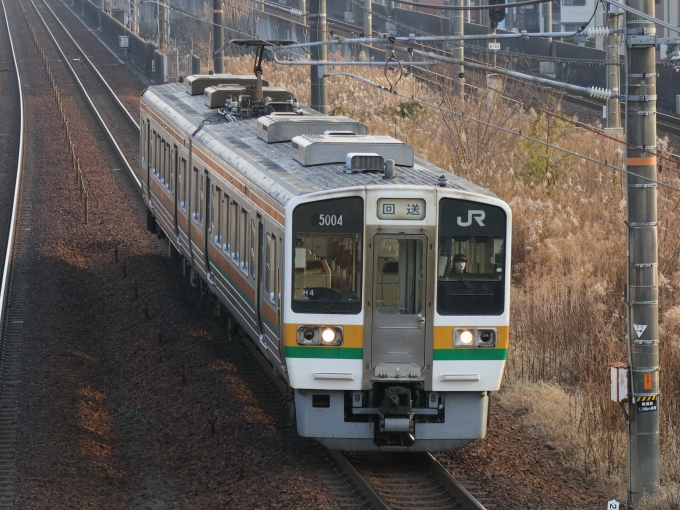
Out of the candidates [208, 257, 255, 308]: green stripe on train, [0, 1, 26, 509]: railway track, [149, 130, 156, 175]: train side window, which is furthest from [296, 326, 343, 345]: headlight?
[149, 130, 156, 175]: train side window

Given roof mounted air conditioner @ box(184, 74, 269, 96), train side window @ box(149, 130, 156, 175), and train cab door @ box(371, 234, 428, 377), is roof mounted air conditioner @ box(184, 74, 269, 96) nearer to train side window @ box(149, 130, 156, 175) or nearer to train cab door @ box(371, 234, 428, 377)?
train side window @ box(149, 130, 156, 175)

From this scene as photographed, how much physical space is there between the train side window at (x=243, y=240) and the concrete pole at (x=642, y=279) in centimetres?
398

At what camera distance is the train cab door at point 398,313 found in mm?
9234

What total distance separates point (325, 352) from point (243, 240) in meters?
2.51

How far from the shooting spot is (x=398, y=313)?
9297 mm

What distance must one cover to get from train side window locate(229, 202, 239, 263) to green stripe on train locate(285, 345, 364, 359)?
2.66 m

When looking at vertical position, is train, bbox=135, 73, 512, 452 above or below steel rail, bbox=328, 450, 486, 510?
above

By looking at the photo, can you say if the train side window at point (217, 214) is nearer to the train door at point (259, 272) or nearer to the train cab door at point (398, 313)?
the train door at point (259, 272)

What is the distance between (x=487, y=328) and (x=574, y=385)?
2694mm

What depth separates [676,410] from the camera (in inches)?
409

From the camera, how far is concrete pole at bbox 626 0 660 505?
27.9ft

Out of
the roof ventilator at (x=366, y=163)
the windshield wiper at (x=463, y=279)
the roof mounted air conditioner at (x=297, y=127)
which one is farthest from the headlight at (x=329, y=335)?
the roof mounted air conditioner at (x=297, y=127)

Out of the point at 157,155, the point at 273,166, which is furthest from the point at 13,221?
the point at 273,166

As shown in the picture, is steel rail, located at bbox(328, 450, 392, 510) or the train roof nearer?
steel rail, located at bbox(328, 450, 392, 510)
